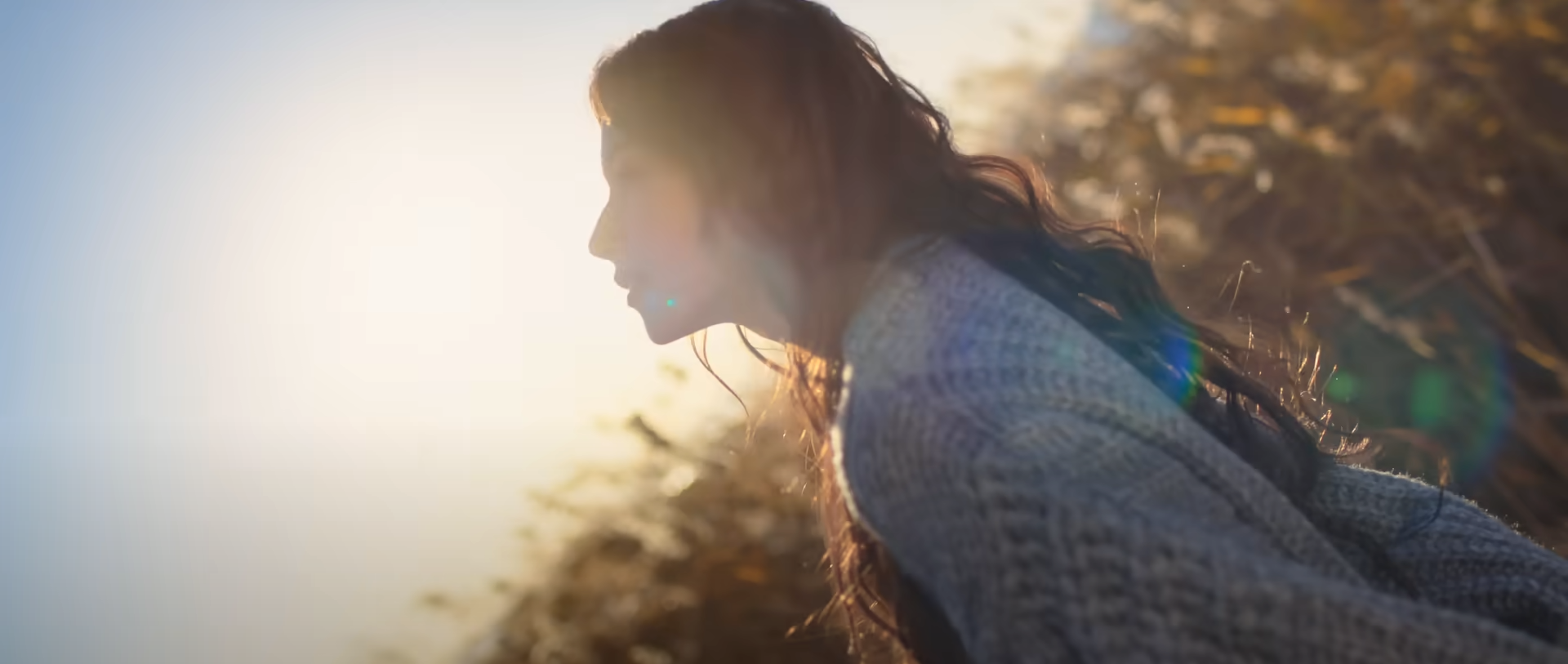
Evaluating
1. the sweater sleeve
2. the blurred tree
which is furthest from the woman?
the blurred tree

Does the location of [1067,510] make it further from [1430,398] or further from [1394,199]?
[1394,199]

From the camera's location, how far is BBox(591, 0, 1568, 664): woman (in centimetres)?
98

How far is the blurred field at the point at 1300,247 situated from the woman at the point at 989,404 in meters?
1.56

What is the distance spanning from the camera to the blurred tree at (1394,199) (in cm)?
388

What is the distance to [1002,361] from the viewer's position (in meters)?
→ 1.12

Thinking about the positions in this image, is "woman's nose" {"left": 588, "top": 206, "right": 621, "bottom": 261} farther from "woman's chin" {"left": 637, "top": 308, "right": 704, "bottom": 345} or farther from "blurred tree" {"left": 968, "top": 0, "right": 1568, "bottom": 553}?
"blurred tree" {"left": 968, "top": 0, "right": 1568, "bottom": 553}

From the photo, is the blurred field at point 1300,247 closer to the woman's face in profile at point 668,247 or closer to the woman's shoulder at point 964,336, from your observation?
the woman's face in profile at point 668,247

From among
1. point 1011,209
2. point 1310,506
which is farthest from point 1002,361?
point 1310,506

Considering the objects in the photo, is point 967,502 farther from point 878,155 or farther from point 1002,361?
point 878,155

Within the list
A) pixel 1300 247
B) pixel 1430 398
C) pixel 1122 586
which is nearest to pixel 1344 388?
pixel 1430 398

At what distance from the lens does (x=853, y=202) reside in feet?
4.74

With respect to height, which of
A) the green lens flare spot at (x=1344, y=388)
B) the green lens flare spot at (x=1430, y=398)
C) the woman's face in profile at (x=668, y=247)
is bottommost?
the green lens flare spot at (x=1430, y=398)

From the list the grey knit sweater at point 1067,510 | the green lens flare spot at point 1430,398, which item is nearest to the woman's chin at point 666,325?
the grey knit sweater at point 1067,510

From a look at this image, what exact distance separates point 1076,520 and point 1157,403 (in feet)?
0.77
